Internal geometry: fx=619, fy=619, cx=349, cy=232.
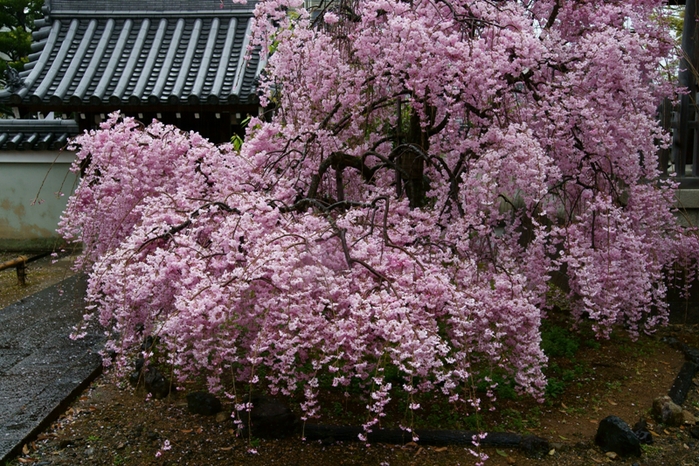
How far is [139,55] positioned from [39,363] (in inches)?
233

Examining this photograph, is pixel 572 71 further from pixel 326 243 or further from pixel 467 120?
pixel 326 243

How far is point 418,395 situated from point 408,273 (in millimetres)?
1511

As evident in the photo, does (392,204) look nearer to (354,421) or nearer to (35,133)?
(354,421)

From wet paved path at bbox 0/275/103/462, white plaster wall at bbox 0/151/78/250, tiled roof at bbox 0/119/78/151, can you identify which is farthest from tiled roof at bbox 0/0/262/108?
wet paved path at bbox 0/275/103/462

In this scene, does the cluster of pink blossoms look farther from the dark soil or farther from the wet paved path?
the wet paved path

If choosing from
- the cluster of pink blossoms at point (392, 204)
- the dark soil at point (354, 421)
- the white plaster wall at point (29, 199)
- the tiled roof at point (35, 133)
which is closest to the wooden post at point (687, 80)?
the cluster of pink blossoms at point (392, 204)

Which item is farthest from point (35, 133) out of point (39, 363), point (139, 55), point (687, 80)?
point (687, 80)

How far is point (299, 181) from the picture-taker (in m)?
4.75

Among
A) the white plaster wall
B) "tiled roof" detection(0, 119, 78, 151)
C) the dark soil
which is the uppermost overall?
"tiled roof" detection(0, 119, 78, 151)

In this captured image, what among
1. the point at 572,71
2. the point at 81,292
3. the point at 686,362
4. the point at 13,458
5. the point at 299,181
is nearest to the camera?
the point at 13,458

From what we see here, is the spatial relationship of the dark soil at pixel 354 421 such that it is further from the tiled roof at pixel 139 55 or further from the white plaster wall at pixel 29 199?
the white plaster wall at pixel 29 199

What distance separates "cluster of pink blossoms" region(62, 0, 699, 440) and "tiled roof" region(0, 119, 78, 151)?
237 inches

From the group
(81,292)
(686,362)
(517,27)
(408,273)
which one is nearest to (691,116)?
(686,362)

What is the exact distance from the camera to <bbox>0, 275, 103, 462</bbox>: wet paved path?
427cm
